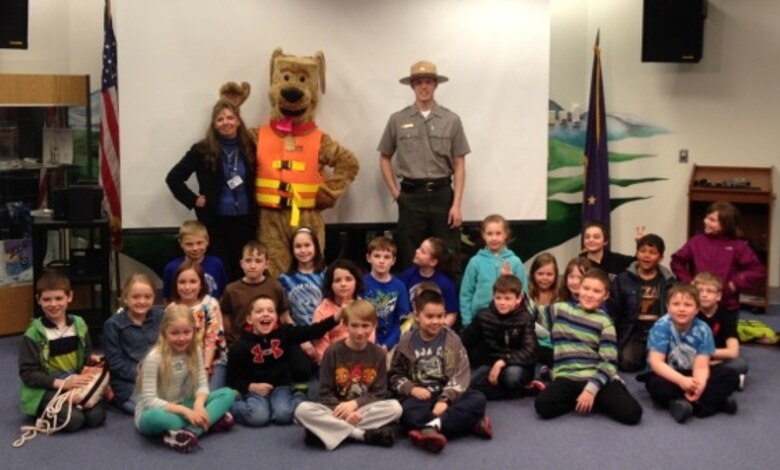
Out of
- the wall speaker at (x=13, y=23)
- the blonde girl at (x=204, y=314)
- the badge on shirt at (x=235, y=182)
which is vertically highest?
the wall speaker at (x=13, y=23)

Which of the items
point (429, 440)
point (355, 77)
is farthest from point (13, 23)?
point (429, 440)

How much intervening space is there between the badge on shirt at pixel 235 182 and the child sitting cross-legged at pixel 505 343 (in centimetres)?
174

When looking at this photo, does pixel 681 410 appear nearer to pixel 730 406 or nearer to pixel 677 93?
pixel 730 406

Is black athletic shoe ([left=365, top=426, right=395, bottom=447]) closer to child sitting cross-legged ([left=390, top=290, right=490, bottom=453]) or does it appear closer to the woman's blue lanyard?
child sitting cross-legged ([left=390, top=290, right=490, bottom=453])

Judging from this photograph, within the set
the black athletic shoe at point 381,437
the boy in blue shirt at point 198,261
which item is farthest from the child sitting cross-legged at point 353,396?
the boy in blue shirt at point 198,261

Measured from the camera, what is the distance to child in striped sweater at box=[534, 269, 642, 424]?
476 cm

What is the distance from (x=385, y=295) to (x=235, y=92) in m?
1.68

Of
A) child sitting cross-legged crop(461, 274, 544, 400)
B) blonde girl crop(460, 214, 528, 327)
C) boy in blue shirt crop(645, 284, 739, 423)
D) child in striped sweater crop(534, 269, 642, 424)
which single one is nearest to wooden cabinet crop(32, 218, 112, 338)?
blonde girl crop(460, 214, 528, 327)

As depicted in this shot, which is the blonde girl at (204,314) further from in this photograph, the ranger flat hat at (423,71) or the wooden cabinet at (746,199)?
the wooden cabinet at (746,199)

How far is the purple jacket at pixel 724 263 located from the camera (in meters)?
5.89

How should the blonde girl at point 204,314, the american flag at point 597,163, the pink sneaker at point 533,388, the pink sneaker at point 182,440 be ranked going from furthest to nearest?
the american flag at point 597,163
the pink sneaker at point 533,388
the blonde girl at point 204,314
the pink sneaker at point 182,440

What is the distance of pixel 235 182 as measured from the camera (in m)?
6.05

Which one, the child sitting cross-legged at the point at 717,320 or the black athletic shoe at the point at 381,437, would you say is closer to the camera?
the black athletic shoe at the point at 381,437

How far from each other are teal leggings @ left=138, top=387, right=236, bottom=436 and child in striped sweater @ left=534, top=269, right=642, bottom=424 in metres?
1.50
